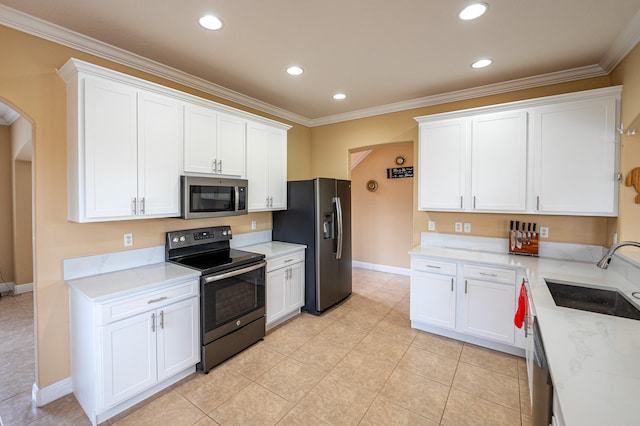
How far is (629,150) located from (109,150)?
13.7ft

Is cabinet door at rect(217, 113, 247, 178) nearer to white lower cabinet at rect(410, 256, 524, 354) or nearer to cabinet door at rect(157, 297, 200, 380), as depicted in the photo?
cabinet door at rect(157, 297, 200, 380)

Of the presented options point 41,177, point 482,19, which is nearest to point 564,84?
point 482,19

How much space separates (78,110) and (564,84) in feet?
14.4

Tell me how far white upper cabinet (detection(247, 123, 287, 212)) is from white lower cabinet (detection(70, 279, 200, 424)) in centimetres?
137

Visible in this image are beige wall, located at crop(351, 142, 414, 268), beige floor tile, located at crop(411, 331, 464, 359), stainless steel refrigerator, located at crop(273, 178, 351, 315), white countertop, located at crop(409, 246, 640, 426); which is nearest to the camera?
white countertop, located at crop(409, 246, 640, 426)

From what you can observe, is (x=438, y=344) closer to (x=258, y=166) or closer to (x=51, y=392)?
(x=258, y=166)

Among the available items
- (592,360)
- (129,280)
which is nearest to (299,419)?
(129,280)

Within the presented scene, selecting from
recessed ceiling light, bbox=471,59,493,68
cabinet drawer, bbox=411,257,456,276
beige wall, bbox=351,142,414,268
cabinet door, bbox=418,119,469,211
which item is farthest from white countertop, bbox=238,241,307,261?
recessed ceiling light, bbox=471,59,493,68

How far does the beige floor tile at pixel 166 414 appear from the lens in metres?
1.98

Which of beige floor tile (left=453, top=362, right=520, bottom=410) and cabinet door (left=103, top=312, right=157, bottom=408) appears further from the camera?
beige floor tile (left=453, top=362, right=520, bottom=410)

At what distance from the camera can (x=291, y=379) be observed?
2443mm

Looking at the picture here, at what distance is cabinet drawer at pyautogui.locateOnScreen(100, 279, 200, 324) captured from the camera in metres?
1.94

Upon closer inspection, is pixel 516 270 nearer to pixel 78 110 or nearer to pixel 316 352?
pixel 316 352

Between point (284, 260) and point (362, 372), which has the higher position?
point (284, 260)
